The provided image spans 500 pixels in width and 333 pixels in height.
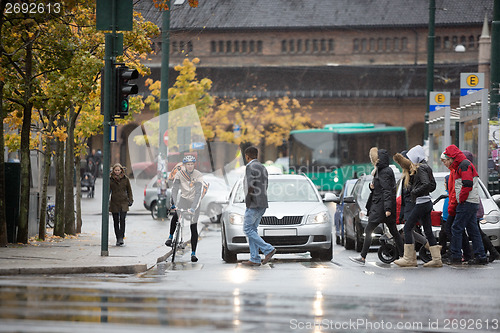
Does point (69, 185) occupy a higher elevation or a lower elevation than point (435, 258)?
higher

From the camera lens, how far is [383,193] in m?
14.9

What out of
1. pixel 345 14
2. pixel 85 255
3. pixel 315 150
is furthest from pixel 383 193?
pixel 345 14

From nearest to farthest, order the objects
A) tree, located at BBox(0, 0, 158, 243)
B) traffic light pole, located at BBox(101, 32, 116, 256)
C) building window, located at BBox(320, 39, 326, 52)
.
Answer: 1. traffic light pole, located at BBox(101, 32, 116, 256)
2. tree, located at BBox(0, 0, 158, 243)
3. building window, located at BBox(320, 39, 326, 52)

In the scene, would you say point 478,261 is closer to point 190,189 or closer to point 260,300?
point 190,189

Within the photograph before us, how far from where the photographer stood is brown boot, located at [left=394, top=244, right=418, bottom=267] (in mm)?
14664

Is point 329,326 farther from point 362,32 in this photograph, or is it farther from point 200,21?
point 362,32

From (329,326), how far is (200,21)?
47.0 ft

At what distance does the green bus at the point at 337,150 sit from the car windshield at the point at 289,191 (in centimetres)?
2584

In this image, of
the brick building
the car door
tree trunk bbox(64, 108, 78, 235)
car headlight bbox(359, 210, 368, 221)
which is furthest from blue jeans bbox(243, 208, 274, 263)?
the brick building

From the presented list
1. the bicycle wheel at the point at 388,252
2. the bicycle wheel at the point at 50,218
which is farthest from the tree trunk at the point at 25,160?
the bicycle wheel at the point at 50,218

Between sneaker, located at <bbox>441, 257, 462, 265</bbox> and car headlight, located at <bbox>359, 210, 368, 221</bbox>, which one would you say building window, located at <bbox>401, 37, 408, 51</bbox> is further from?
sneaker, located at <bbox>441, 257, 462, 265</bbox>

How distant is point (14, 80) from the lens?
17.8 m

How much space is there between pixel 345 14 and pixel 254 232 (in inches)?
2629

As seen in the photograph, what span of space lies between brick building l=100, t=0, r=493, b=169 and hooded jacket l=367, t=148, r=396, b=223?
193 feet
